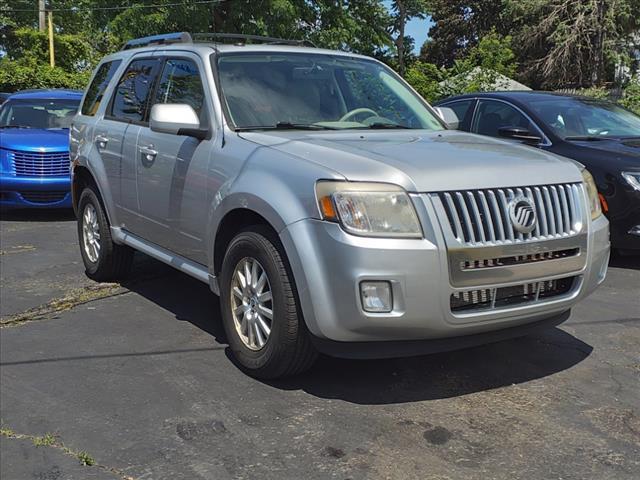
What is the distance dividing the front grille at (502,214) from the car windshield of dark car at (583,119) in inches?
141

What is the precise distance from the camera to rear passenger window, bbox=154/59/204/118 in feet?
15.4

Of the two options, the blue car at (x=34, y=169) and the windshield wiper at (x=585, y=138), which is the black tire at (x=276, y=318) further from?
the blue car at (x=34, y=169)

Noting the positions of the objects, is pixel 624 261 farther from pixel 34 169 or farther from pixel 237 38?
pixel 34 169

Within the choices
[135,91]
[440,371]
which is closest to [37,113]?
[135,91]

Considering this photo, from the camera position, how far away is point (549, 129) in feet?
23.3

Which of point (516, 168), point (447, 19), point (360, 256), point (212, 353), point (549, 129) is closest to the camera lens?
point (360, 256)

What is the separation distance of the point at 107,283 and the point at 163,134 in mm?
1949

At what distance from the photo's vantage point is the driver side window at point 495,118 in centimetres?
745

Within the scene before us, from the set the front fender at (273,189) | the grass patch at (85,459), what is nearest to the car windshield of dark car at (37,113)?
the front fender at (273,189)

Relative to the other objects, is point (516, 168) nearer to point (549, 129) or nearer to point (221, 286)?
point (221, 286)

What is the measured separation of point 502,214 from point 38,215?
328 inches

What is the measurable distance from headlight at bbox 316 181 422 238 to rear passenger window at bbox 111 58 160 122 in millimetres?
2513

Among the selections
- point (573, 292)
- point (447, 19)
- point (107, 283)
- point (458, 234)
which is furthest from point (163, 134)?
point (447, 19)

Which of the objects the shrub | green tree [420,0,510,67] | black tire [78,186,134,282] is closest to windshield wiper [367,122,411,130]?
black tire [78,186,134,282]
